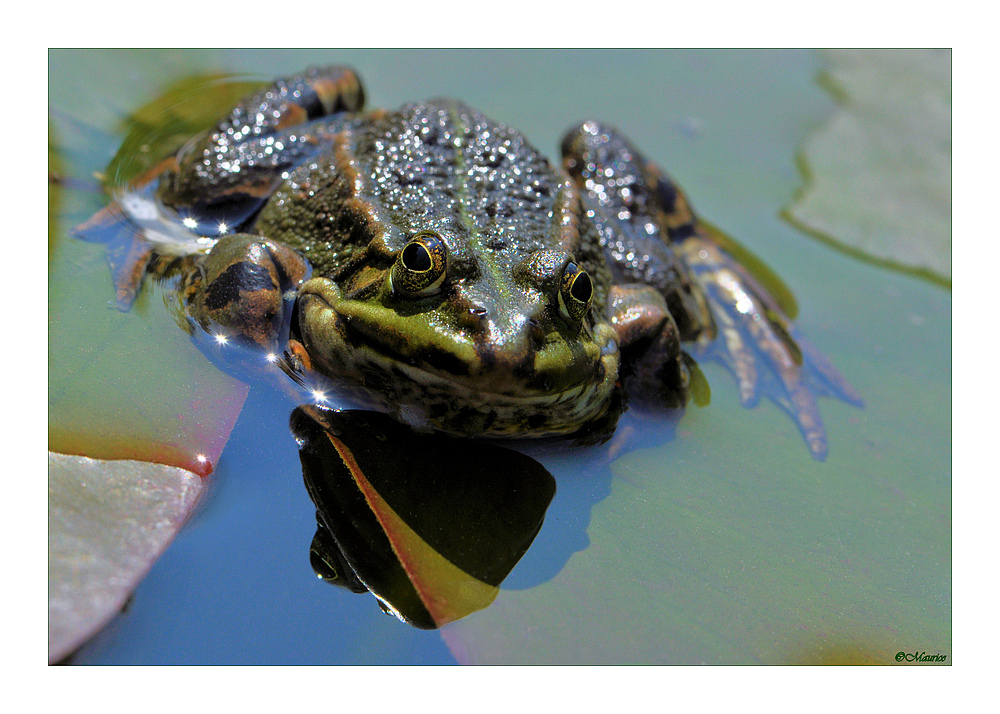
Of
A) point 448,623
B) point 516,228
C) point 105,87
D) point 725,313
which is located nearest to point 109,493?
point 448,623

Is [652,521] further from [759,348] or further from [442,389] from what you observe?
[759,348]

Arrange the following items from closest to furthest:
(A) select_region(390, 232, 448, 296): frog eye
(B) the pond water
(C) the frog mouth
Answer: (B) the pond water, (C) the frog mouth, (A) select_region(390, 232, 448, 296): frog eye

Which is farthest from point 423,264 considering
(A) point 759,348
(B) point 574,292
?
(A) point 759,348

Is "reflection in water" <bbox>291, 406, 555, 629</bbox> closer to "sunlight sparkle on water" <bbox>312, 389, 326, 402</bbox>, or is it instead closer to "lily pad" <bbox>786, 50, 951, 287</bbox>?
"sunlight sparkle on water" <bbox>312, 389, 326, 402</bbox>

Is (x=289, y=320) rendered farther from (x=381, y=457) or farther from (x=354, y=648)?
(x=354, y=648)

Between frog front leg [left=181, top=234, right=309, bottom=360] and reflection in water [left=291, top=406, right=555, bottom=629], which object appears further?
frog front leg [left=181, top=234, right=309, bottom=360]

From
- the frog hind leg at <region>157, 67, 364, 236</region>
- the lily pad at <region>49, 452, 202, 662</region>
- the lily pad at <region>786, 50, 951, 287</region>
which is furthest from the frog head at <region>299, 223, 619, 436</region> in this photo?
the lily pad at <region>786, 50, 951, 287</region>

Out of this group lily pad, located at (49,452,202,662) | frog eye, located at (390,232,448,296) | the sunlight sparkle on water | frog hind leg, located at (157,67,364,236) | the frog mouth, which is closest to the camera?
lily pad, located at (49,452,202,662)

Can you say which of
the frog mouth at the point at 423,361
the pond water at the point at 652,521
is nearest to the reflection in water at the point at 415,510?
the pond water at the point at 652,521
